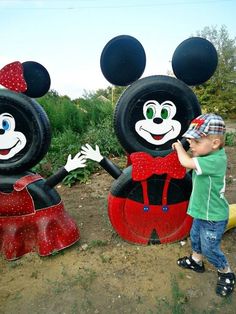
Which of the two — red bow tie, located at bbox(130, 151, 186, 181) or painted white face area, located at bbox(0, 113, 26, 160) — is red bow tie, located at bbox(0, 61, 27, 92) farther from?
red bow tie, located at bbox(130, 151, 186, 181)

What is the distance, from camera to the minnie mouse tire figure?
286cm

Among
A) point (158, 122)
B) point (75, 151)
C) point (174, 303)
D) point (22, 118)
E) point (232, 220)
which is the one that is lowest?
point (174, 303)

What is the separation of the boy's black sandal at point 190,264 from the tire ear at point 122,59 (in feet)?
5.21

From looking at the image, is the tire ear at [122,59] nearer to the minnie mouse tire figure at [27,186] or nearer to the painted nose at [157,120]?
the painted nose at [157,120]

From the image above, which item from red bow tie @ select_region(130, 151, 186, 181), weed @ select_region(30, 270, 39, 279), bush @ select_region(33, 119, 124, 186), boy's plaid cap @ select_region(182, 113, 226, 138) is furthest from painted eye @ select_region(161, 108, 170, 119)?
bush @ select_region(33, 119, 124, 186)

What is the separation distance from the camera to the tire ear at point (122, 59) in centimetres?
274

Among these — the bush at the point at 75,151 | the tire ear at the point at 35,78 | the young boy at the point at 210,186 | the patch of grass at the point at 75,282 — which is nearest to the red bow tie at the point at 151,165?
the young boy at the point at 210,186

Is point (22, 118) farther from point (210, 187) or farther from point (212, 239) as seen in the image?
point (212, 239)

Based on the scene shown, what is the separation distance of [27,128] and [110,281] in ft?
4.73

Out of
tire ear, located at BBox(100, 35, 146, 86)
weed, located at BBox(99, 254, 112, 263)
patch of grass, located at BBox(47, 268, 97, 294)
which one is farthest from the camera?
weed, located at BBox(99, 254, 112, 263)

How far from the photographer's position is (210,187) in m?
2.36

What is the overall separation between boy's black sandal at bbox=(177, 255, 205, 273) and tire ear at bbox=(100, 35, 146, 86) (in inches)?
62.5

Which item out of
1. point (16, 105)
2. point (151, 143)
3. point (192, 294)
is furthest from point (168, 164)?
→ point (16, 105)

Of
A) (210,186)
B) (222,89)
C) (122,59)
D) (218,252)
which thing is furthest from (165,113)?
(222,89)
